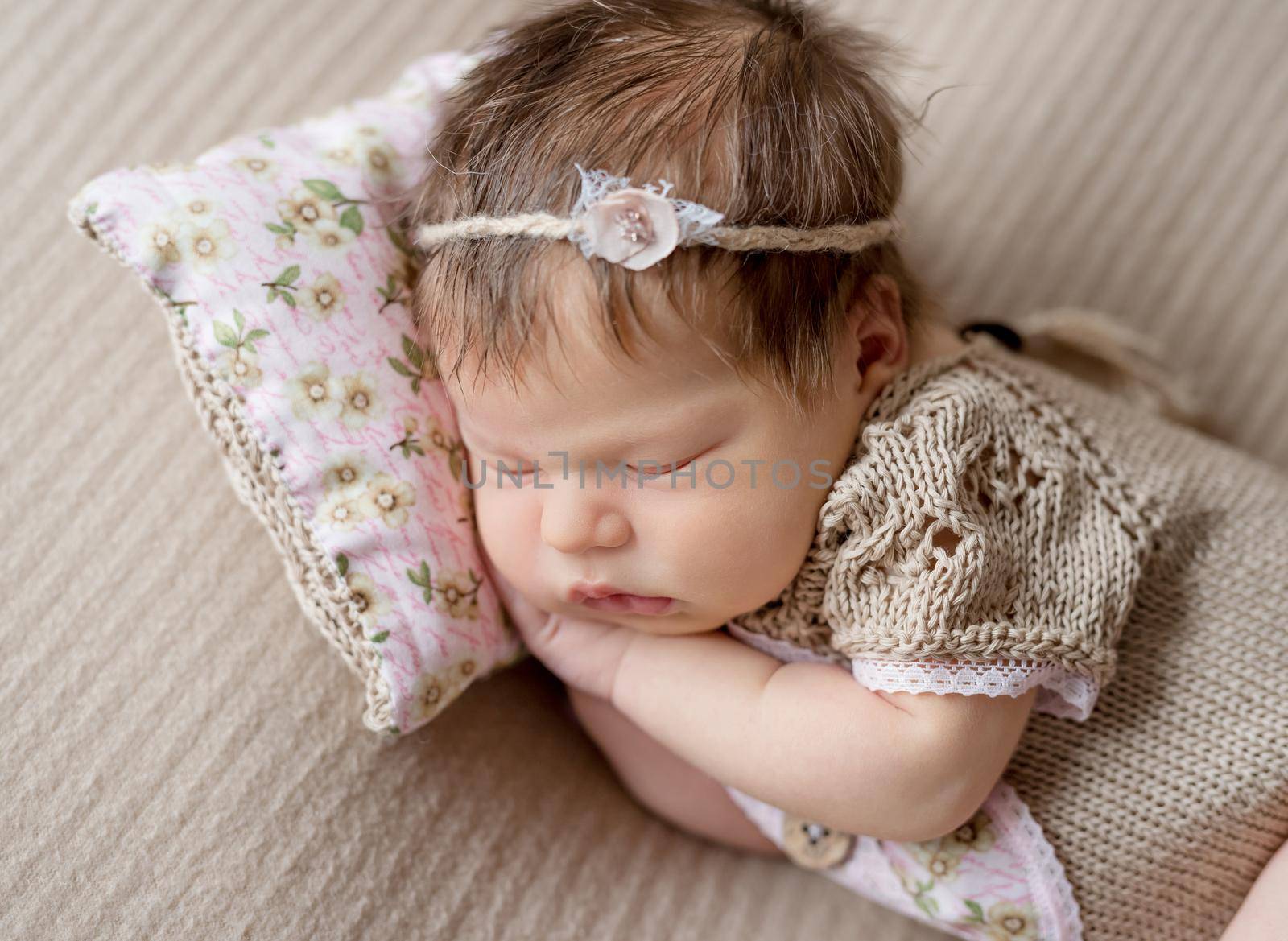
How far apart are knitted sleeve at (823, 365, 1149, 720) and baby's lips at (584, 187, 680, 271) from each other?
0.84ft

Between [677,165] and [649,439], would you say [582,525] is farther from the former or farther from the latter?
[677,165]

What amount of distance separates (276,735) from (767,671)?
447 millimetres

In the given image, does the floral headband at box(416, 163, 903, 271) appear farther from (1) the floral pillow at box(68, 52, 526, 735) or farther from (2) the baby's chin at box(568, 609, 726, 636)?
(2) the baby's chin at box(568, 609, 726, 636)

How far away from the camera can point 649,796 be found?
1.11 metres

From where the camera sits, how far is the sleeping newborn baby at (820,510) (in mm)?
793

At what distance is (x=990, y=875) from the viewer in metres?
0.94

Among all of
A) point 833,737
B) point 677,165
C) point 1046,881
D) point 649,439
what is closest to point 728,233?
point 677,165

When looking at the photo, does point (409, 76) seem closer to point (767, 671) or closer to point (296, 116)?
point (296, 116)

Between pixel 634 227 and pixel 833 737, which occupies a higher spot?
pixel 634 227

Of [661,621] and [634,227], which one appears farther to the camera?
[661,621]

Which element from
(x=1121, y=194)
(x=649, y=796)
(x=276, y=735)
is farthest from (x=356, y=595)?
(x=1121, y=194)

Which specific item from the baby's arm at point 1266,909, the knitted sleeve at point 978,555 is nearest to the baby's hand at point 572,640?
the knitted sleeve at point 978,555

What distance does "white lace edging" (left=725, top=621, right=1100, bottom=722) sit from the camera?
2.74 ft

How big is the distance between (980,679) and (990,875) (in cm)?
23
